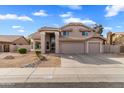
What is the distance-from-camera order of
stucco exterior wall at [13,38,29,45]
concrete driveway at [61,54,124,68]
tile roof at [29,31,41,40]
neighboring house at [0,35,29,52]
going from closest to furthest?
concrete driveway at [61,54,124,68] → tile roof at [29,31,41,40] → neighboring house at [0,35,29,52] → stucco exterior wall at [13,38,29,45]

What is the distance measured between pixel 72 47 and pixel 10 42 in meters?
15.6

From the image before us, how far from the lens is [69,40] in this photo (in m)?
31.3

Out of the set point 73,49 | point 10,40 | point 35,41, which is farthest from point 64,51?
point 10,40

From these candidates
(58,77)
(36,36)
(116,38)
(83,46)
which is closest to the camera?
(58,77)

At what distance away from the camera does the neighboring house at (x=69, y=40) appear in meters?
30.8

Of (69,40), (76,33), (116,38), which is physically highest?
(76,33)

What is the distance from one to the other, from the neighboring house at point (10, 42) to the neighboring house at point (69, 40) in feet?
24.5

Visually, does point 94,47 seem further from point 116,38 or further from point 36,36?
point 116,38

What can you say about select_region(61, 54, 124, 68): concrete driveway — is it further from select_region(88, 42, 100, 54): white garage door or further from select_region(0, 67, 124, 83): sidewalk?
select_region(88, 42, 100, 54): white garage door

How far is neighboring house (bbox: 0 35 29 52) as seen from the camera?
126 feet

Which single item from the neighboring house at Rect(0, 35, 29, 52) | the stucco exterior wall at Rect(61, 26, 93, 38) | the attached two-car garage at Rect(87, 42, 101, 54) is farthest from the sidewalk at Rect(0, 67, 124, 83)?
the neighboring house at Rect(0, 35, 29, 52)

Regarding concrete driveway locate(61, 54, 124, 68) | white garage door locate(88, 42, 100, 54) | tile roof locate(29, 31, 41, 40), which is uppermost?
tile roof locate(29, 31, 41, 40)

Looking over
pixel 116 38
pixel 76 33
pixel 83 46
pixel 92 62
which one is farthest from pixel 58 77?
pixel 116 38

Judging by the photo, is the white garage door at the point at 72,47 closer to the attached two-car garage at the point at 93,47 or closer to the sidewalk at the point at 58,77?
the attached two-car garage at the point at 93,47
